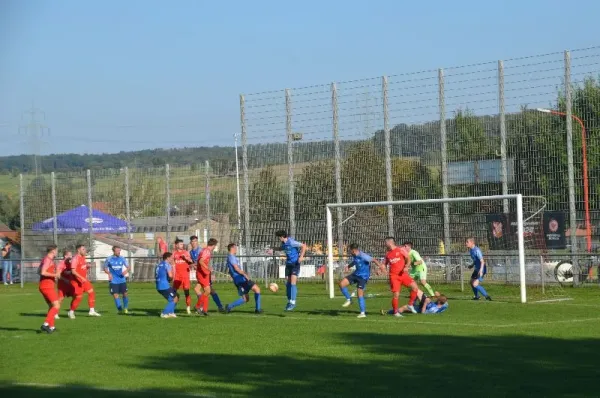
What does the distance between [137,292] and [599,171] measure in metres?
18.0

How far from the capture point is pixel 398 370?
1561 cm

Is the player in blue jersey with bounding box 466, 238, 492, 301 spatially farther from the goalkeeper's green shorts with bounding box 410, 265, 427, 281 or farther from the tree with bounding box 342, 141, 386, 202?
the tree with bounding box 342, 141, 386, 202

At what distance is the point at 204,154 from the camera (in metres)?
133

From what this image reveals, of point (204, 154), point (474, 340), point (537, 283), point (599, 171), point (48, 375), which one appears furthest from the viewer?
point (204, 154)

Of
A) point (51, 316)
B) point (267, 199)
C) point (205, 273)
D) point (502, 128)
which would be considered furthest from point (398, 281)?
point (267, 199)

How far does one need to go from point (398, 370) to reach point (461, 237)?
2092cm

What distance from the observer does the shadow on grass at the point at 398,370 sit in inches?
541

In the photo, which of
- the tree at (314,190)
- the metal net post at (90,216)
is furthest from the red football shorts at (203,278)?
the metal net post at (90,216)

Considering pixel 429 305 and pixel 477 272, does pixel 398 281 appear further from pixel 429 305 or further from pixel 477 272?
pixel 477 272

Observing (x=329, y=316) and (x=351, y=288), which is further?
(x=351, y=288)

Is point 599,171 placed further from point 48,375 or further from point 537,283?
point 48,375

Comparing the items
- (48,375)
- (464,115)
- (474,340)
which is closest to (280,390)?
(48,375)

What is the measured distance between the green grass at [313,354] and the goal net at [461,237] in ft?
12.4

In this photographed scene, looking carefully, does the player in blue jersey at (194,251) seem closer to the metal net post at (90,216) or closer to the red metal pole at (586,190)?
the red metal pole at (586,190)
